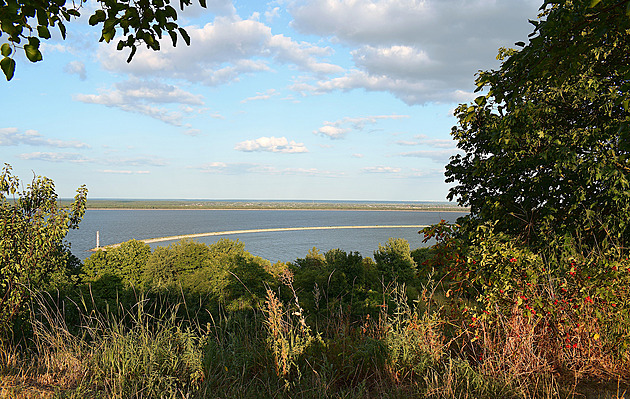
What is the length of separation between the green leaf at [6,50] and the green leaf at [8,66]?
0.06m

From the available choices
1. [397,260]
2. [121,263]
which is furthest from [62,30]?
[397,260]

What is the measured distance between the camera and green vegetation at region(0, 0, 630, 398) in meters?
3.12

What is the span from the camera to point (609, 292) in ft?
11.9

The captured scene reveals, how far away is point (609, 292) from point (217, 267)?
299 inches

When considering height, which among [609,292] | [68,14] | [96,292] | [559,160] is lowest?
[96,292]

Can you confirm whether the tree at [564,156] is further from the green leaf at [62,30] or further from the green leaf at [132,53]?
the green leaf at [62,30]

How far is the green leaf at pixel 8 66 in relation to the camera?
1989 millimetres

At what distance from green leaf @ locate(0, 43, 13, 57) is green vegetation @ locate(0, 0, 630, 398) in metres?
2.21

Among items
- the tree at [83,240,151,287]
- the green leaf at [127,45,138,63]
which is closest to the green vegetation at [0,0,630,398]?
the green leaf at [127,45,138,63]

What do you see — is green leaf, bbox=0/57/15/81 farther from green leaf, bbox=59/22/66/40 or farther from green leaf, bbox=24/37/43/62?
green leaf, bbox=59/22/66/40

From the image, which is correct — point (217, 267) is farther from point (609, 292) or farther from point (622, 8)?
point (622, 8)

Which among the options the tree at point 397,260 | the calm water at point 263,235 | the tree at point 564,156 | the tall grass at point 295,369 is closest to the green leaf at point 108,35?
the tall grass at point 295,369

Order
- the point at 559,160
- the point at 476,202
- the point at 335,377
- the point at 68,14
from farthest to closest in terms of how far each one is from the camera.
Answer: the point at 476,202
the point at 559,160
the point at 335,377
the point at 68,14

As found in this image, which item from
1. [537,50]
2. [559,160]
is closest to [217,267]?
[559,160]
